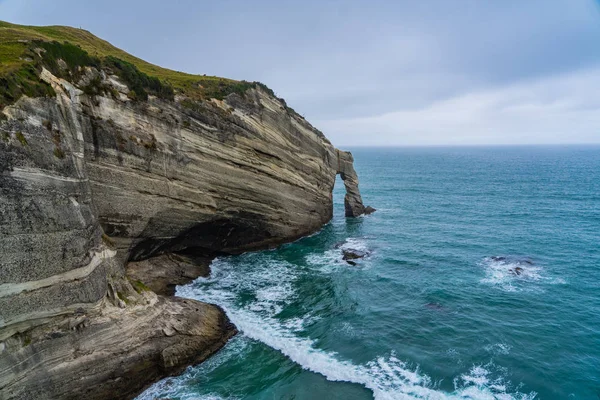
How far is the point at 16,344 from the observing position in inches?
686

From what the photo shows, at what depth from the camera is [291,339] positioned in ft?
86.6

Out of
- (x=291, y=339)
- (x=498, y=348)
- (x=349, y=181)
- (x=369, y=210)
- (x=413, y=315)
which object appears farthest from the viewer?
(x=369, y=210)

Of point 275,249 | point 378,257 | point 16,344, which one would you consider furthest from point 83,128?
point 378,257

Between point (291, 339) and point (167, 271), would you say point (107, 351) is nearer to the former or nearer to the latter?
point (291, 339)

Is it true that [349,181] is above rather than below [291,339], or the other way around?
above

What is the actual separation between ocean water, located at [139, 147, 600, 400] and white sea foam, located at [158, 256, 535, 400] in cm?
9

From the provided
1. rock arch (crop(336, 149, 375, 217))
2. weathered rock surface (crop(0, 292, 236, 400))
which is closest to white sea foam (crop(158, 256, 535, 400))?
weathered rock surface (crop(0, 292, 236, 400))

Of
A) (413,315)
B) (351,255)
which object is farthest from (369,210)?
(413,315)

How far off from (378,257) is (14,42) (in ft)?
123

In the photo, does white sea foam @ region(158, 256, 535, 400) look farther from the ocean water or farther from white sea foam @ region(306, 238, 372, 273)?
white sea foam @ region(306, 238, 372, 273)

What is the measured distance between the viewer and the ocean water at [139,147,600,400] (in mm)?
21734

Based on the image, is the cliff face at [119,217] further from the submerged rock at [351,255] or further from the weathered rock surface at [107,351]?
the submerged rock at [351,255]

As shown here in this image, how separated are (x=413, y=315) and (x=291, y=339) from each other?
1025 centimetres

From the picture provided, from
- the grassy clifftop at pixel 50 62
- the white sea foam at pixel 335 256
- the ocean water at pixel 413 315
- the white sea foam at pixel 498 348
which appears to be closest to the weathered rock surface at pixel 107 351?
the ocean water at pixel 413 315
